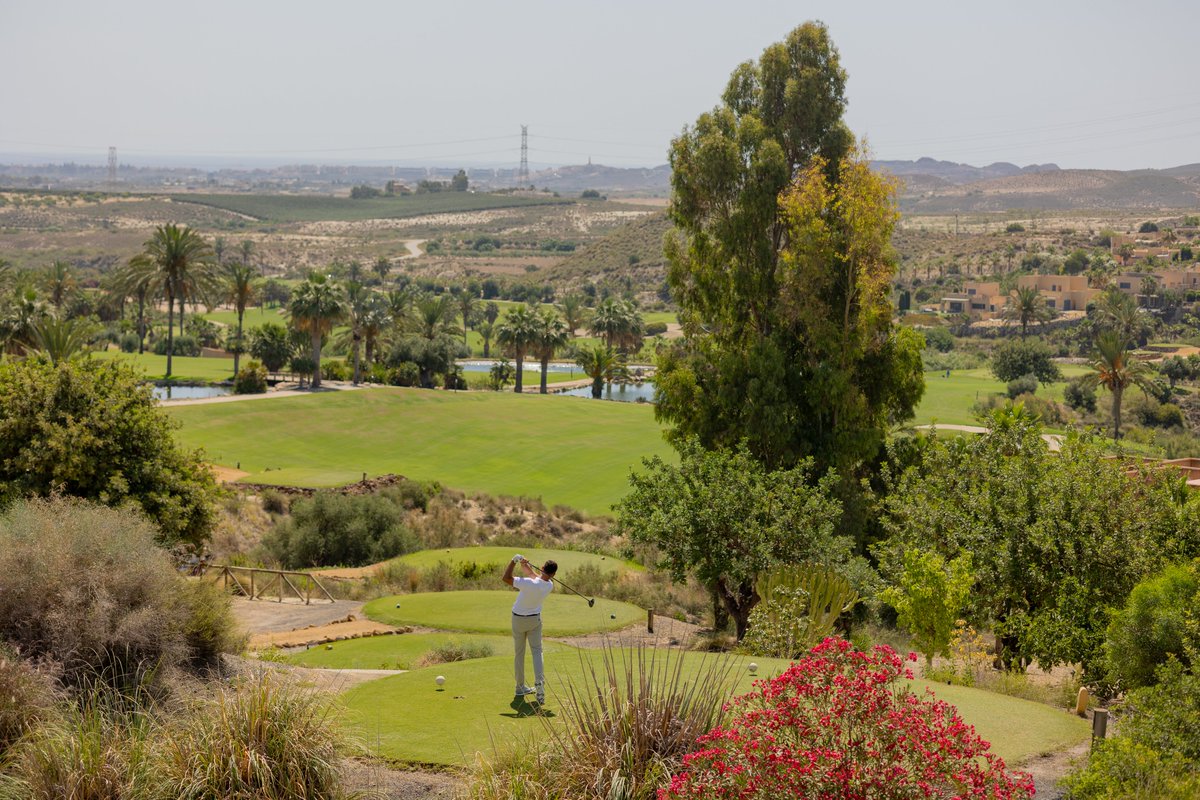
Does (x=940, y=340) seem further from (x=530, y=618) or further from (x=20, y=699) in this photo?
(x=20, y=699)

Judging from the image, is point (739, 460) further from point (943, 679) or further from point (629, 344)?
point (629, 344)

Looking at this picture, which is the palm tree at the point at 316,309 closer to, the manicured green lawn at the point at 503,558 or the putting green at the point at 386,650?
the manicured green lawn at the point at 503,558

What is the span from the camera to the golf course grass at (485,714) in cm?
1163

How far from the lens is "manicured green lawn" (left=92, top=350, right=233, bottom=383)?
77500 millimetres

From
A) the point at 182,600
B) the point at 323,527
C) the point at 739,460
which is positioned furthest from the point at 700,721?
the point at 323,527

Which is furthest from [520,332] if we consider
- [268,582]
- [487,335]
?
[268,582]

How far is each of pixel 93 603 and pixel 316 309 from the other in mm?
60371

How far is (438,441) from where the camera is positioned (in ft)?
195

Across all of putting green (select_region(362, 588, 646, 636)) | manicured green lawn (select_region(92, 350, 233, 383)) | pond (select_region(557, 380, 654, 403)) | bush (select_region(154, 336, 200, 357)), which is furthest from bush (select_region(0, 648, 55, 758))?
bush (select_region(154, 336, 200, 357))

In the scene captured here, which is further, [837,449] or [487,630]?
[837,449]

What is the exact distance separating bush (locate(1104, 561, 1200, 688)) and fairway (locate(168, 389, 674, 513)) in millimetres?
31567

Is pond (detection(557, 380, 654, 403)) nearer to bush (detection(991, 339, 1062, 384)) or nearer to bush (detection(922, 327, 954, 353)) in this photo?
bush (detection(991, 339, 1062, 384))

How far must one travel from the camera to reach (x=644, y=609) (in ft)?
80.9

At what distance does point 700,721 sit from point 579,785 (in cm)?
118
